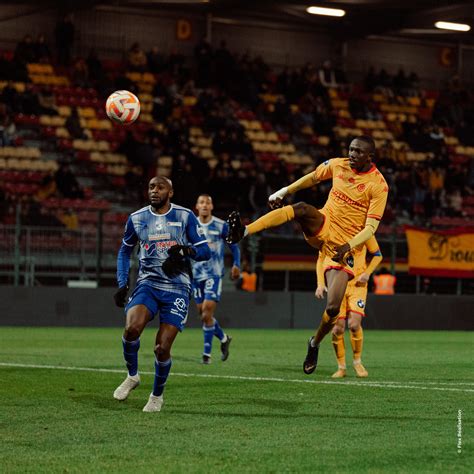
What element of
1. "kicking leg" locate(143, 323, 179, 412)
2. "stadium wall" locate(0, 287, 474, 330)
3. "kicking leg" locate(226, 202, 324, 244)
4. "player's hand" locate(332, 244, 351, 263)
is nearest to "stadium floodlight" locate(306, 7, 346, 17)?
"stadium wall" locate(0, 287, 474, 330)

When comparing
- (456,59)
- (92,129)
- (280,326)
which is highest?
(456,59)

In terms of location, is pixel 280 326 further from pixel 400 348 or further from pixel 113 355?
pixel 113 355

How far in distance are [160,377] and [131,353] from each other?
678 mm

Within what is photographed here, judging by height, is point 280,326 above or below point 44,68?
below

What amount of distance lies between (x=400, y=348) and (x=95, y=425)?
12.4 meters

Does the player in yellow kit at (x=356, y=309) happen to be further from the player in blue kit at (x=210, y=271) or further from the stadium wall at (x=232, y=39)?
the stadium wall at (x=232, y=39)

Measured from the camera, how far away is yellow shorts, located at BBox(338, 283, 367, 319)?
14055 millimetres

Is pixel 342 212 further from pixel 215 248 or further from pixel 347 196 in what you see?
pixel 215 248

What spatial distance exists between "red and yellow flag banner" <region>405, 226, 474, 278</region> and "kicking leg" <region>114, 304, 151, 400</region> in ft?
58.1

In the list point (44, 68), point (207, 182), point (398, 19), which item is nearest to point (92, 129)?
point (44, 68)

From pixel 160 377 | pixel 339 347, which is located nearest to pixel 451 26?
pixel 339 347

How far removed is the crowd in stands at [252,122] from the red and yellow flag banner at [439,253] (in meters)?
4.62

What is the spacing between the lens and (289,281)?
26688 mm

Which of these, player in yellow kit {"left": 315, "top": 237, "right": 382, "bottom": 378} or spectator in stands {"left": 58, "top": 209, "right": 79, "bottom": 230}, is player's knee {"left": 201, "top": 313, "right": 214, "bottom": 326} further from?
spectator in stands {"left": 58, "top": 209, "right": 79, "bottom": 230}
